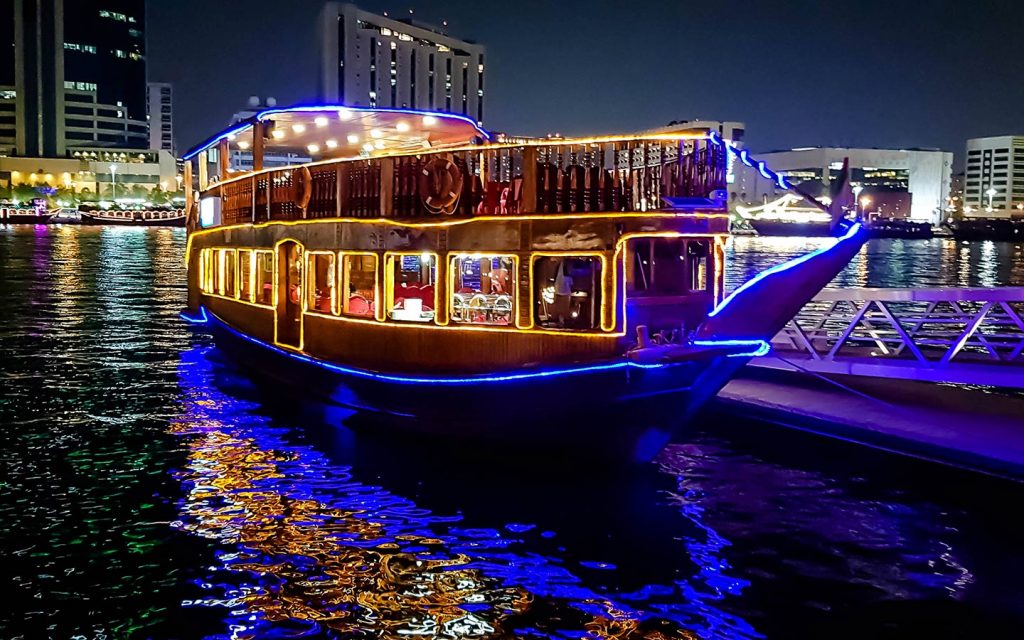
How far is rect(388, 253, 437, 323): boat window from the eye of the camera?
47.5 feet

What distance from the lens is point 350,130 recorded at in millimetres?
19547

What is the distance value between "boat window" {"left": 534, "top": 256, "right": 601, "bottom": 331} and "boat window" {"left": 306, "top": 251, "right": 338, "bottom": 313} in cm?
488

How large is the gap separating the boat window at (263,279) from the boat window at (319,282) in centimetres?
249

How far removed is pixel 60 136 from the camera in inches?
6609

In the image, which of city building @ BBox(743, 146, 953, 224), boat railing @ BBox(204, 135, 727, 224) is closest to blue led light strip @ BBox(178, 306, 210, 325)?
boat railing @ BBox(204, 135, 727, 224)

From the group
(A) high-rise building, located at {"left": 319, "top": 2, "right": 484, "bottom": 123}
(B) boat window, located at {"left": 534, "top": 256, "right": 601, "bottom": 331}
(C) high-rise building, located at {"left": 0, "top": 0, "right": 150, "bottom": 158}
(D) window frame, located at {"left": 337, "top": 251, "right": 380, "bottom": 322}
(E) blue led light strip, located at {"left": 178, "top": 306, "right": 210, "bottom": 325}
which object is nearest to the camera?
(B) boat window, located at {"left": 534, "top": 256, "right": 601, "bottom": 331}

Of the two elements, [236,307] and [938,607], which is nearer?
[938,607]

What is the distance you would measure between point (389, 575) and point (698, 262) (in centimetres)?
590

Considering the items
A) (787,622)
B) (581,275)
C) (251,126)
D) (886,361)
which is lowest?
(787,622)

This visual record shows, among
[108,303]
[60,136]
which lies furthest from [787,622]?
[60,136]

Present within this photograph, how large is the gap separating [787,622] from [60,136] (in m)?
180

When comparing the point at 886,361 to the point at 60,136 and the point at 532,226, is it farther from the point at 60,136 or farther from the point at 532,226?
the point at 60,136

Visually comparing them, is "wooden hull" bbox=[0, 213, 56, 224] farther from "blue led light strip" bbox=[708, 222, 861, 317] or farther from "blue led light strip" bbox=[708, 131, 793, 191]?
"blue led light strip" bbox=[708, 222, 861, 317]

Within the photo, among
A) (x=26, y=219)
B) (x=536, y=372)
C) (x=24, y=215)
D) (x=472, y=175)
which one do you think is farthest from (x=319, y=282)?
(x=24, y=215)
